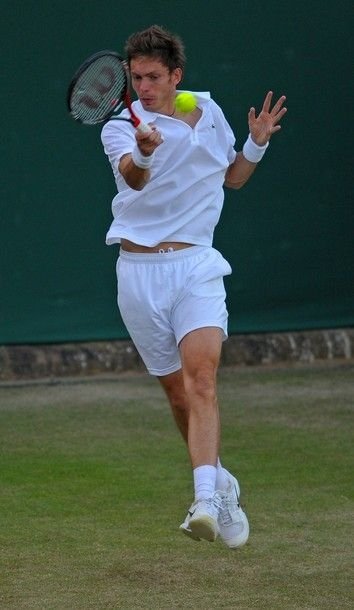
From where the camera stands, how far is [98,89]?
509 centimetres

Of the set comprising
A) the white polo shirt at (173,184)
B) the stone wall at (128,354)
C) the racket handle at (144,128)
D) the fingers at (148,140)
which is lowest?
the stone wall at (128,354)

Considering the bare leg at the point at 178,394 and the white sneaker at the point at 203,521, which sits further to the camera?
the bare leg at the point at 178,394

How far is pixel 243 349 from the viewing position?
9.35 meters

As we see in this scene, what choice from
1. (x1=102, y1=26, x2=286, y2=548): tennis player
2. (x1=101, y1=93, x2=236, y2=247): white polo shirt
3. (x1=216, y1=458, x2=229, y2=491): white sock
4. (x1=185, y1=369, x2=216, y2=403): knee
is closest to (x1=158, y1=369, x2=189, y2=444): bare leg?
(x1=102, y1=26, x2=286, y2=548): tennis player

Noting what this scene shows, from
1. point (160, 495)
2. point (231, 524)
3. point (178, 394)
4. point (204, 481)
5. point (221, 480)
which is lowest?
point (160, 495)

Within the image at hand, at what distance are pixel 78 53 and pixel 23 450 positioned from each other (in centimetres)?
273

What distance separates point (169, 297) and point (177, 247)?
181 millimetres

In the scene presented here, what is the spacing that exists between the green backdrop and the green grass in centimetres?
50

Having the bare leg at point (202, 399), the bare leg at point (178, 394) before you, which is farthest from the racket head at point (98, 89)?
the bare leg at point (178, 394)

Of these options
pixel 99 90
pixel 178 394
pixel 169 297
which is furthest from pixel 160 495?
pixel 99 90

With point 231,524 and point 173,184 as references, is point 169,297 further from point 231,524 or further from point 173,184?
point 231,524

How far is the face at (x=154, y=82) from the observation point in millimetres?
5145

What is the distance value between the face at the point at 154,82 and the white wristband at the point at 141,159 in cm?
33

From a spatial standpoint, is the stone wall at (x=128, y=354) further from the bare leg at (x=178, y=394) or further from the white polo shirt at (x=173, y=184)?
the white polo shirt at (x=173, y=184)
